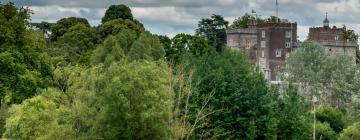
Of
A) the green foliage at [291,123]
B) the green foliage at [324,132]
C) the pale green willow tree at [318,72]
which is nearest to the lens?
the green foliage at [291,123]

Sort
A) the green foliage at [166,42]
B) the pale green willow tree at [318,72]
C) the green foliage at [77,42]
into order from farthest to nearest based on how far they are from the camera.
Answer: the green foliage at [166,42] → the green foliage at [77,42] → the pale green willow tree at [318,72]

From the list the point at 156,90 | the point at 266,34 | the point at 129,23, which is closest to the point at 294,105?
the point at 156,90

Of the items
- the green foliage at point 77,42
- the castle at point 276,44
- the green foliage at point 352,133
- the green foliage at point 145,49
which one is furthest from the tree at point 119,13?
the green foliage at point 352,133

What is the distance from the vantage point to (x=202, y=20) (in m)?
115

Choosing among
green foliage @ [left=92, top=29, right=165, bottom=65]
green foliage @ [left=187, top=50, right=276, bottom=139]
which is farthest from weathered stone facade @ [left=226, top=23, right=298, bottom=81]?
green foliage @ [left=187, top=50, right=276, bottom=139]

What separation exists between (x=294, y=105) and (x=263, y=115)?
4825 millimetres

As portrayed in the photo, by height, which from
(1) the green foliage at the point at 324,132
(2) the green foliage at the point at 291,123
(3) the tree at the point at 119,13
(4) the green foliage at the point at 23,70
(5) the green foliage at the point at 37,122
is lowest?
(1) the green foliage at the point at 324,132

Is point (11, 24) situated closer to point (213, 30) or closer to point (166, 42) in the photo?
point (166, 42)

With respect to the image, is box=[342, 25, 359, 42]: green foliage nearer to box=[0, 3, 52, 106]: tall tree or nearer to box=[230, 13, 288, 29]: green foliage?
box=[230, 13, 288, 29]: green foliage

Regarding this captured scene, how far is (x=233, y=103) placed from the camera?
51594mm

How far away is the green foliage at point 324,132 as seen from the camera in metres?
62.8

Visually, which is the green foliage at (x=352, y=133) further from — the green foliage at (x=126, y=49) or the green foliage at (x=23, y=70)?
the green foliage at (x=23, y=70)

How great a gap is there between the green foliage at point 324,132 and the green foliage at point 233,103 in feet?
31.8

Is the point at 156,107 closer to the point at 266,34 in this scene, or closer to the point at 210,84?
the point at 210,84
